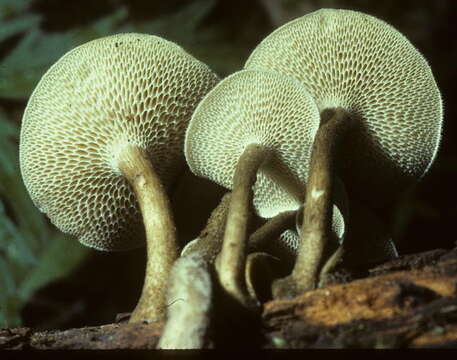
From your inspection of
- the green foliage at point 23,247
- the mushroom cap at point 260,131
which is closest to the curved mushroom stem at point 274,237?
the mushroom cap at point 260,131

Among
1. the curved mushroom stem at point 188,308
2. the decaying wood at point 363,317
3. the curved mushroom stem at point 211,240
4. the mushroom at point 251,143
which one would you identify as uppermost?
the mushroom at point 251,143

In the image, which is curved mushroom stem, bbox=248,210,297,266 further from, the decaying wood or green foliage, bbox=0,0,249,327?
green foliage, bbox=0,0,249,327

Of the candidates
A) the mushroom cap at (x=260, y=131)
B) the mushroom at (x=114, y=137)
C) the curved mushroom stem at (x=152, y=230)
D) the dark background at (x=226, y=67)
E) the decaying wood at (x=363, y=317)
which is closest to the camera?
the decaying wood at (x=363, y=317)

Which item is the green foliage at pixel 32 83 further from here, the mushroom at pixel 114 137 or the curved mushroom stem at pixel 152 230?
the curved mushroom stem at pixel 152 230

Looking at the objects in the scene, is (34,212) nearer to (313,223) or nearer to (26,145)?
(26,145)

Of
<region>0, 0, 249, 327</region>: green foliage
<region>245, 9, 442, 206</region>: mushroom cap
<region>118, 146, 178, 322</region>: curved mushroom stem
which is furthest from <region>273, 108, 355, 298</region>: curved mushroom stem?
<region>0, 0, 249, 327</region>: green foliage

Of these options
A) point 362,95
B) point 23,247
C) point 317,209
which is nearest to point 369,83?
point 362,95

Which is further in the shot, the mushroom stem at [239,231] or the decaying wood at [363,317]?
the mushroom stem at [239,231]
